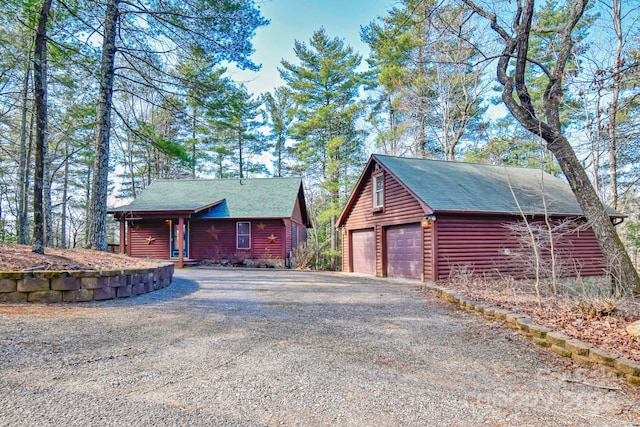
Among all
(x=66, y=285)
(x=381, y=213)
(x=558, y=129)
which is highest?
(x=558, y=129)

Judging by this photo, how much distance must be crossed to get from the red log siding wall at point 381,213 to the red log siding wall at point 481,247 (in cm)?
105

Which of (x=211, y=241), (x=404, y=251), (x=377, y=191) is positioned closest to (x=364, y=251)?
(x=377, y=191)

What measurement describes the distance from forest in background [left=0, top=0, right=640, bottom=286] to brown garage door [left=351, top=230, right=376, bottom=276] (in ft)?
11.5

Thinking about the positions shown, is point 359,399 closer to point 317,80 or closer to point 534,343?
point 534,343

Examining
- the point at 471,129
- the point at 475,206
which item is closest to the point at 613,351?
the point at 475,206

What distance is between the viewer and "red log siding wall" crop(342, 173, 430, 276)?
1166 cm

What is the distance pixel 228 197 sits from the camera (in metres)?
18.5

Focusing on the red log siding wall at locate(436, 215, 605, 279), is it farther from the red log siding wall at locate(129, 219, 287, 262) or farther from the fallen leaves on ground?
the red log siding wall at locate(129, 219, 287, 262)

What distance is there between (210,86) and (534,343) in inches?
395

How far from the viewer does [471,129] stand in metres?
22.8

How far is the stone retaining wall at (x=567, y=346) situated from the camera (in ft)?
11.2

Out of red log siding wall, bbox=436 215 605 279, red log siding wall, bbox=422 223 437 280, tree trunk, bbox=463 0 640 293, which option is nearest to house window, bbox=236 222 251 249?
red log siding wall, bbox=422 223 437 280

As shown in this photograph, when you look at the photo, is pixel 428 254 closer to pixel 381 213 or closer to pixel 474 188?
pixel 381 213

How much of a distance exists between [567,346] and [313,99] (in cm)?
2267
